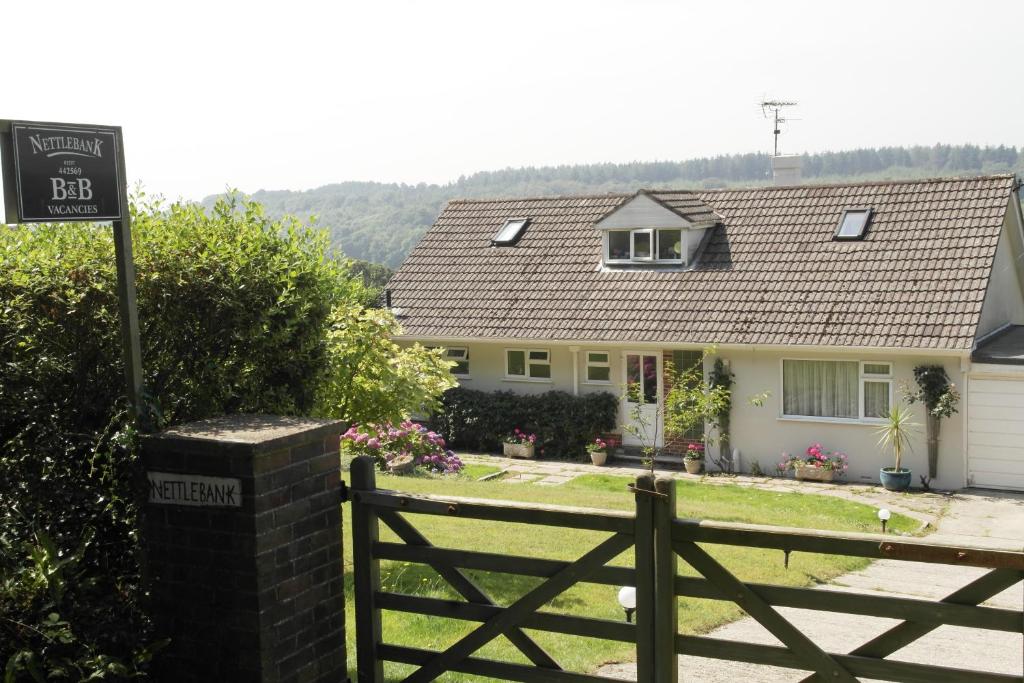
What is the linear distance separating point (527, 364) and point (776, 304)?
621cm

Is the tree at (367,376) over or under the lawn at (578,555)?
over

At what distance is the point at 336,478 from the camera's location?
20.1 feet

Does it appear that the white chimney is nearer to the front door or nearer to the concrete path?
the front door

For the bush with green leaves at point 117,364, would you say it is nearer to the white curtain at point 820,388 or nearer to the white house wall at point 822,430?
the white house wall at point 822,430

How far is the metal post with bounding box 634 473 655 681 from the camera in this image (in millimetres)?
5383

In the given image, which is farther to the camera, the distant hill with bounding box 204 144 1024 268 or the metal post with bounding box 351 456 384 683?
the distant hill with bounding box 204 144 1024 268

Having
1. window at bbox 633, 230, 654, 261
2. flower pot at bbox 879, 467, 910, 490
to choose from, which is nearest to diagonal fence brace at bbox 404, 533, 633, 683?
flower pot at bbox 879, 467, 910, 490

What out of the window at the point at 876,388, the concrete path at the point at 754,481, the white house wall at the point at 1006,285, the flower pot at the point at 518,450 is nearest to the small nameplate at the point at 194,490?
the concrete path at the point at 754,481

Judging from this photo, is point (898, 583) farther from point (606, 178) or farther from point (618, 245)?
point (606, 178)

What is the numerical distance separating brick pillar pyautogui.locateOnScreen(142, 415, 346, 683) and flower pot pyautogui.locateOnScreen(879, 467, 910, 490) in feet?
56.9

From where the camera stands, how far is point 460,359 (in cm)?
2734

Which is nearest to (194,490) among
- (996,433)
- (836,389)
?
(996,433)

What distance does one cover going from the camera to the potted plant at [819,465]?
22266 millimetres

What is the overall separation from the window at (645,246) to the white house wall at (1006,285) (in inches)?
266
